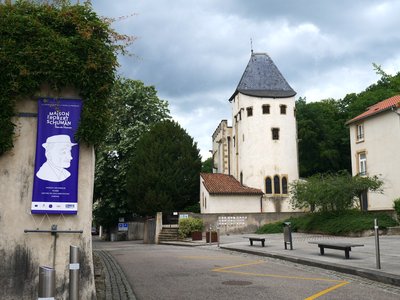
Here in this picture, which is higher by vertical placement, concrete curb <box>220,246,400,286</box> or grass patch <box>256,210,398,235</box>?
grass patch <box>256,210,398,235</box>

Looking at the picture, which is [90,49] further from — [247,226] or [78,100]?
[247,226]

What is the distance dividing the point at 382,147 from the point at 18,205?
3390 centimetres

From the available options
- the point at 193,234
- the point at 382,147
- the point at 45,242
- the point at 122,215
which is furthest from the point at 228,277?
the point at 122,215

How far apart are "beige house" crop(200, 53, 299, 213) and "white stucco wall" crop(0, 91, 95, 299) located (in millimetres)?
34051

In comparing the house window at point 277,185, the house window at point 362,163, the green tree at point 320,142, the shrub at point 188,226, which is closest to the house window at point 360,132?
the house window at point 362,163

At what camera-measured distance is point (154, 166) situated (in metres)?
40.9

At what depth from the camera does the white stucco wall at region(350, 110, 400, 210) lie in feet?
114

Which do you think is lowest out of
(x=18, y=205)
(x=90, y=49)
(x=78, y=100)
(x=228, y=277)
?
(x=228, y=277)

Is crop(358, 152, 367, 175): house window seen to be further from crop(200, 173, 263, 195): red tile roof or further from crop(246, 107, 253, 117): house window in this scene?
crop(246, 107, 253, 117): house window

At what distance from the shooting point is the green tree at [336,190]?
29.2m

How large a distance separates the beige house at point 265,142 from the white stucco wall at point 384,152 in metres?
7.73

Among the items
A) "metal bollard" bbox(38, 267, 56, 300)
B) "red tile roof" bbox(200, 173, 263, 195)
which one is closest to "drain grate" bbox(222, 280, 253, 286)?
"metal bollard" bbox(38, 267, 56, 300)

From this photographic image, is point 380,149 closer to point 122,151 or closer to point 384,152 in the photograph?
point 384,152

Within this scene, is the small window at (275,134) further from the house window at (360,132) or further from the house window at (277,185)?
the house window at (360,132)
